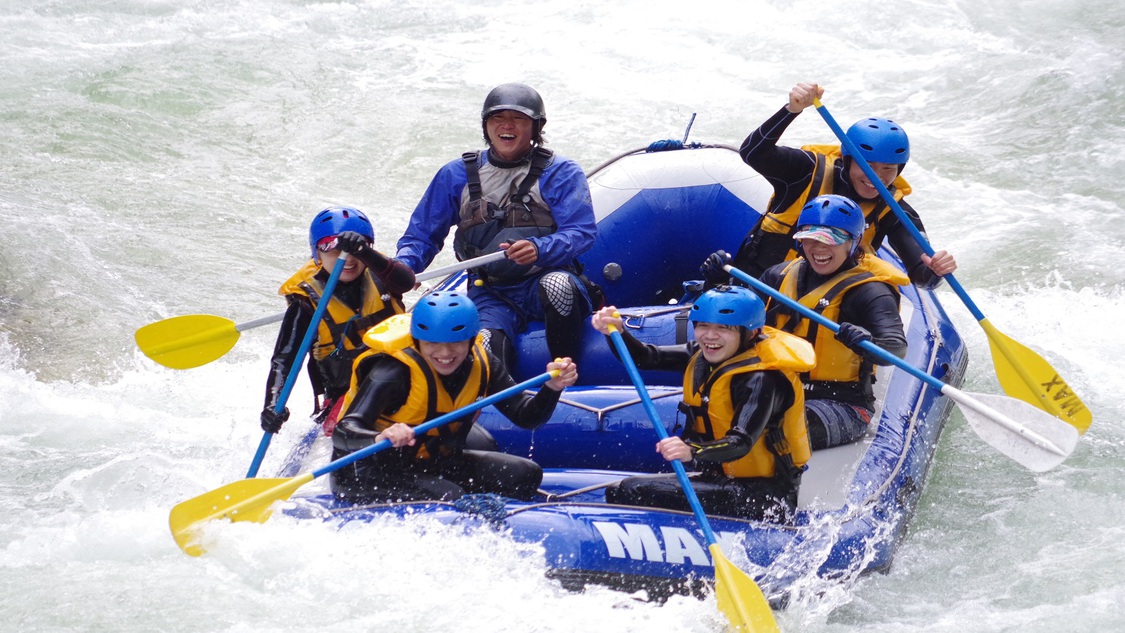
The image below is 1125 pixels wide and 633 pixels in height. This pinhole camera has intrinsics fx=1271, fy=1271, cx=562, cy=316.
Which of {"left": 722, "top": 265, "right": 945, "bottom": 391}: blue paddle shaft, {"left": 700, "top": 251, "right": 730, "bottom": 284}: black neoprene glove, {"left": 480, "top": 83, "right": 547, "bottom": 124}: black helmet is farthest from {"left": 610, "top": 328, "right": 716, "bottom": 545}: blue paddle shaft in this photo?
{"left": 480, "top": 83, "right": 547, "bottom": 124}: black helmet

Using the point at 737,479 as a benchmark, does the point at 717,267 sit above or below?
above


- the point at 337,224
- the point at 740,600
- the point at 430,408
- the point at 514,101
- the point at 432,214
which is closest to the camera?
the point at 740,600

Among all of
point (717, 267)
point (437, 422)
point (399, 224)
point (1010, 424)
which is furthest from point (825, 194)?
point (399, 224)

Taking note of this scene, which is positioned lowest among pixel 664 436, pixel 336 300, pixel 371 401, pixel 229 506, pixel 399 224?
pixel 399 224

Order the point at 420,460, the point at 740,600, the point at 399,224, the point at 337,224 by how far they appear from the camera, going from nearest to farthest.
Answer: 1. the point at 740,600
2. the point at 420,460
3. the point at 337,224
4. the point at 399,224

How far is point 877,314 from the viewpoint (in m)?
4.40

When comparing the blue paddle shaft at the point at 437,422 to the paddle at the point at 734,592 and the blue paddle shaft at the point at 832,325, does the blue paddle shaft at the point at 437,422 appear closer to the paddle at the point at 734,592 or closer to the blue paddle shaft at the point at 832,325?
the paddle at the point at 734,592

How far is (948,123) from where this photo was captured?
10852 mm

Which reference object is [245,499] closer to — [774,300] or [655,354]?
[655,354]

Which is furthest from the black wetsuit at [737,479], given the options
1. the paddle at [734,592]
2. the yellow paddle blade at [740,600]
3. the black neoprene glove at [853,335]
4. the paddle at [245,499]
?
the paddle at [245,499]

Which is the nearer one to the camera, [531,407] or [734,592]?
[734,592]

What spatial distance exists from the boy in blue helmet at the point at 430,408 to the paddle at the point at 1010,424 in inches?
40.4

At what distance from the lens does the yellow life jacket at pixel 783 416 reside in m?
3.92

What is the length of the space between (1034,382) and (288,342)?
9.36 ft
